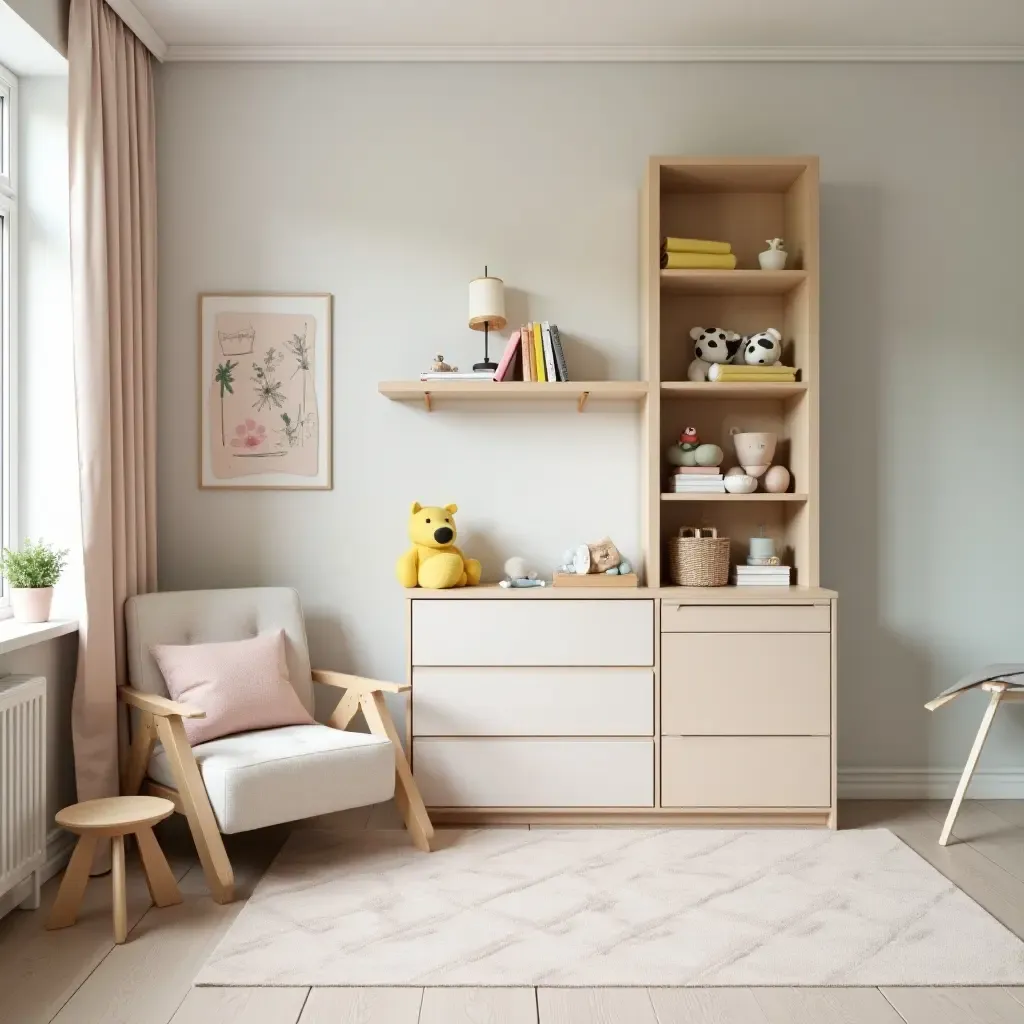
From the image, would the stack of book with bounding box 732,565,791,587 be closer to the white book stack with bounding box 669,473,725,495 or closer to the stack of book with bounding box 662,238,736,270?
the white book stack with bounding box 669,473,725,495

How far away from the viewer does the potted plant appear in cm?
277

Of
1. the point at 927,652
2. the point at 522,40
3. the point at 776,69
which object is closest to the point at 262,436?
the point at 522,40

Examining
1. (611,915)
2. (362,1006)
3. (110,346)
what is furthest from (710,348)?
(362,1006)

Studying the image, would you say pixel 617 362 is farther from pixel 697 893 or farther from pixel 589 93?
pixel 697 893

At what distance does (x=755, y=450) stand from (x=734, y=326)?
521 mm

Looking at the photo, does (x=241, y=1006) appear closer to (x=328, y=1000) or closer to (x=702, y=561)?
(x=328, y=1000)

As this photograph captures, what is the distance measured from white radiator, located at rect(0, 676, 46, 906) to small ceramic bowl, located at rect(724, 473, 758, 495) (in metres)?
2.26

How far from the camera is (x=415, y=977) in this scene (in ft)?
7.04

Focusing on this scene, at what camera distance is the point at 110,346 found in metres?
3.05

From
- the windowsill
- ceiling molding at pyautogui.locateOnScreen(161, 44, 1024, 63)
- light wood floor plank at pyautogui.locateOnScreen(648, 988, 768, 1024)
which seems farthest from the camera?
ceiling molding at pyautogui.locateOnScreen(161, 44, 1024, 63)

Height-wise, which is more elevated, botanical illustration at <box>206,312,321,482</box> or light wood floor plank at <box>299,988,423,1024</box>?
botanical illustration at <box>206,312,321,482</box>

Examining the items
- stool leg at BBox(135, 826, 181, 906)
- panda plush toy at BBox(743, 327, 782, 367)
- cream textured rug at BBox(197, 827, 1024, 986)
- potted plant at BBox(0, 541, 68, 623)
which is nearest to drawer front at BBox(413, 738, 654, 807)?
cream textured rug at BBox(197, 827, 1024, 986)

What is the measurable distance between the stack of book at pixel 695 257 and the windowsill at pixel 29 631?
2282 millimetres

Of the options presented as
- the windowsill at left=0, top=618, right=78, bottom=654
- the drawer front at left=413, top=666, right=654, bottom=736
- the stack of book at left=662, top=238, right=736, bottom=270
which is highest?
the stack of book at left=662, top=238, right=736, bottom=270
